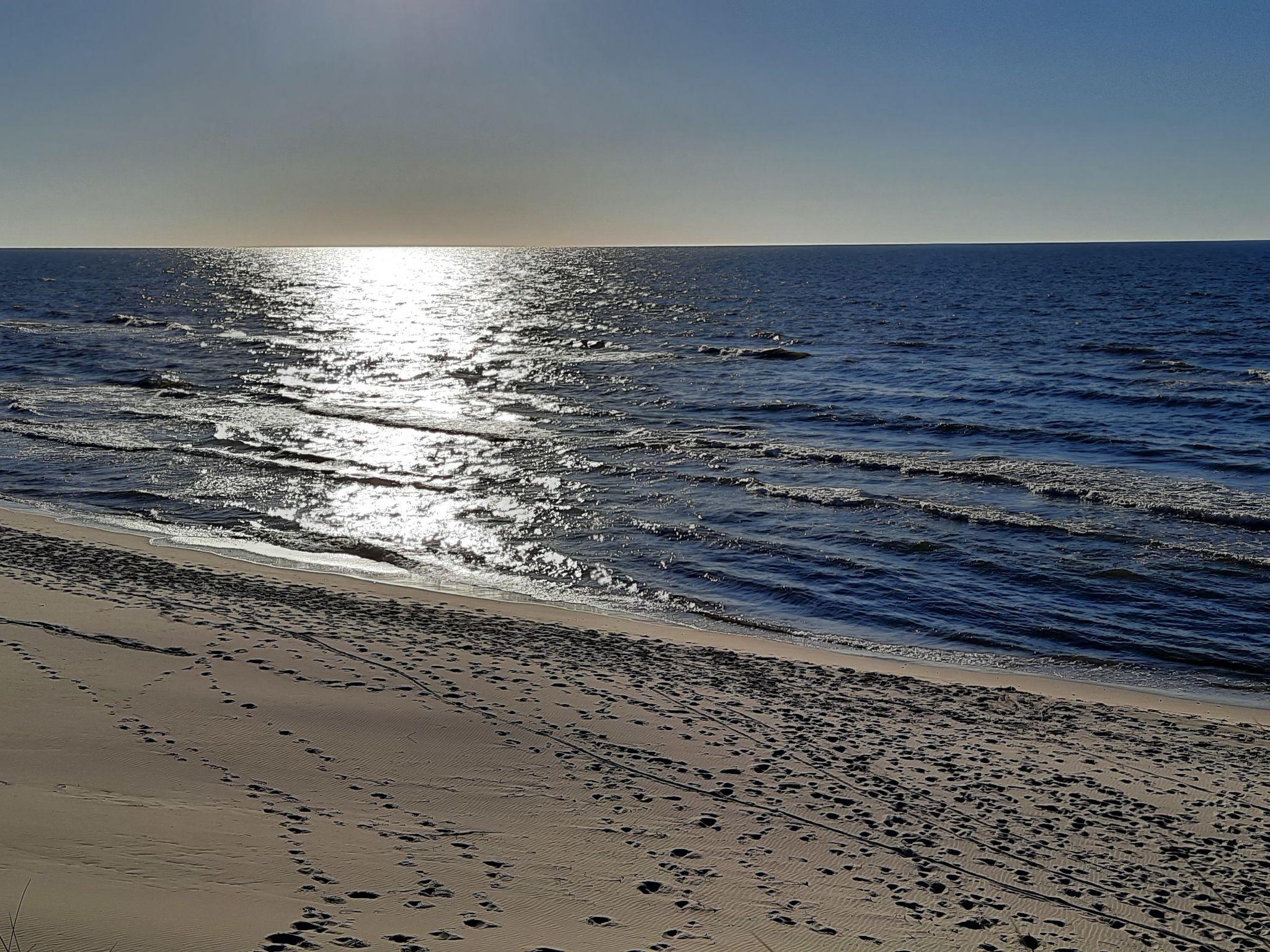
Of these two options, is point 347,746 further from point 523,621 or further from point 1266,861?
point 1266,861

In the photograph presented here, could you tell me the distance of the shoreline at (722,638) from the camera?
44.8ft

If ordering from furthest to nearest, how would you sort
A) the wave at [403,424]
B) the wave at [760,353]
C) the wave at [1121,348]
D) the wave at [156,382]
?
the wave at [760,353]
the wave at [1121,348]
the wave at [156,382]
the wave at [403,424]

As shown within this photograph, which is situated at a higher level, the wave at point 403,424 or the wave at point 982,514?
the wave at point 403,424

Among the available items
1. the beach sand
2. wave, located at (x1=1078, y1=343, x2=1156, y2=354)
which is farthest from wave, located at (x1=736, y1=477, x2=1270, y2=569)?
wave, located at (x1=1078, y1=343, x2=1156, y2=354)

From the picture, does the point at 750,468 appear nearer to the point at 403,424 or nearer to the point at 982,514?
the point at 982,514

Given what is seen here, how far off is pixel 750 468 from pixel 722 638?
1252 cm

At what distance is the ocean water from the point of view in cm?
1770

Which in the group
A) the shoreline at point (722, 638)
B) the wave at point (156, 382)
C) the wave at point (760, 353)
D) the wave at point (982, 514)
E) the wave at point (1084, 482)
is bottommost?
the shoreline at point (722, 638)

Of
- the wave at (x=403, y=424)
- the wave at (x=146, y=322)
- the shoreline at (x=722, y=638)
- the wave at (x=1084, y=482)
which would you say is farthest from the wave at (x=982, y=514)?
the wave at (x=146, y=322)

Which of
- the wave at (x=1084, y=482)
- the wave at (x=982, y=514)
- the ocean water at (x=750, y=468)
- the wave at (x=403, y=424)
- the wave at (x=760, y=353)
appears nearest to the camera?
the ocean water at (x=750, y=468)

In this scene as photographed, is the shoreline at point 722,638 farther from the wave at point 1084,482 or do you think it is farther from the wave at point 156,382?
the wave at point 156,382

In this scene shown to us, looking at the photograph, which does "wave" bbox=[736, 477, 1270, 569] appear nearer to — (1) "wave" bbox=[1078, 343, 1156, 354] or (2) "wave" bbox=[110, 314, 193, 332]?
(1) "wave" bbox=[1078, 343, 1156, 354]

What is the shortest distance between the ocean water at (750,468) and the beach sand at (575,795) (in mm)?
3472

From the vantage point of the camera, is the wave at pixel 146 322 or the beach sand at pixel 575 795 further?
the wave at pixel 146 322
